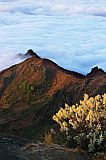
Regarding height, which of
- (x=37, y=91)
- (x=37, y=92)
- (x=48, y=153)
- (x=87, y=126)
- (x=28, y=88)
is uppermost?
(x=28, y=88)

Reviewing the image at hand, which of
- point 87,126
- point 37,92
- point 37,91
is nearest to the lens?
point 87,126

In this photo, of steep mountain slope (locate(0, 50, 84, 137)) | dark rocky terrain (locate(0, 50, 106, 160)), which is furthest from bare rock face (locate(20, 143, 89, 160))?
steep mountain slope (locate(0, 50, 84, 137))

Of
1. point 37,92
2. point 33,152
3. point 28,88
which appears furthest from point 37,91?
point 33,152

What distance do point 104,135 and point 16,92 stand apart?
4784cm

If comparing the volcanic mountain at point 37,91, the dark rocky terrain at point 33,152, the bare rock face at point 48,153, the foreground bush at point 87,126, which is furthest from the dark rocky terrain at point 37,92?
the bare rock face at point 48,153

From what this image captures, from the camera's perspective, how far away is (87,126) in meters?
16.6

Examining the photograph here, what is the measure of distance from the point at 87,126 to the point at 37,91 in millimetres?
45317

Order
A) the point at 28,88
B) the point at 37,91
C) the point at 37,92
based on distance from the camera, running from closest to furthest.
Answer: the point at 37,92 < the point at 37,91 < the point at 28,88

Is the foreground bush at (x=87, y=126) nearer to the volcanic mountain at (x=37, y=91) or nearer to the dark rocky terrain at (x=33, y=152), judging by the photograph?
the dark rocky terrain at (x=33, y=152)

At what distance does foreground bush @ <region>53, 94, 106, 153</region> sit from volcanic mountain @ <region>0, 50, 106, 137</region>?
26.5 meters

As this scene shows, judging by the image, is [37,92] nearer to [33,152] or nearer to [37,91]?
[37,91]

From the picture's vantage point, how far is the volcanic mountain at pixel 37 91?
5059cm

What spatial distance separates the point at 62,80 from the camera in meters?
58.8

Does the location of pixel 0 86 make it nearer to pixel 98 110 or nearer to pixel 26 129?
pixel 26 129
